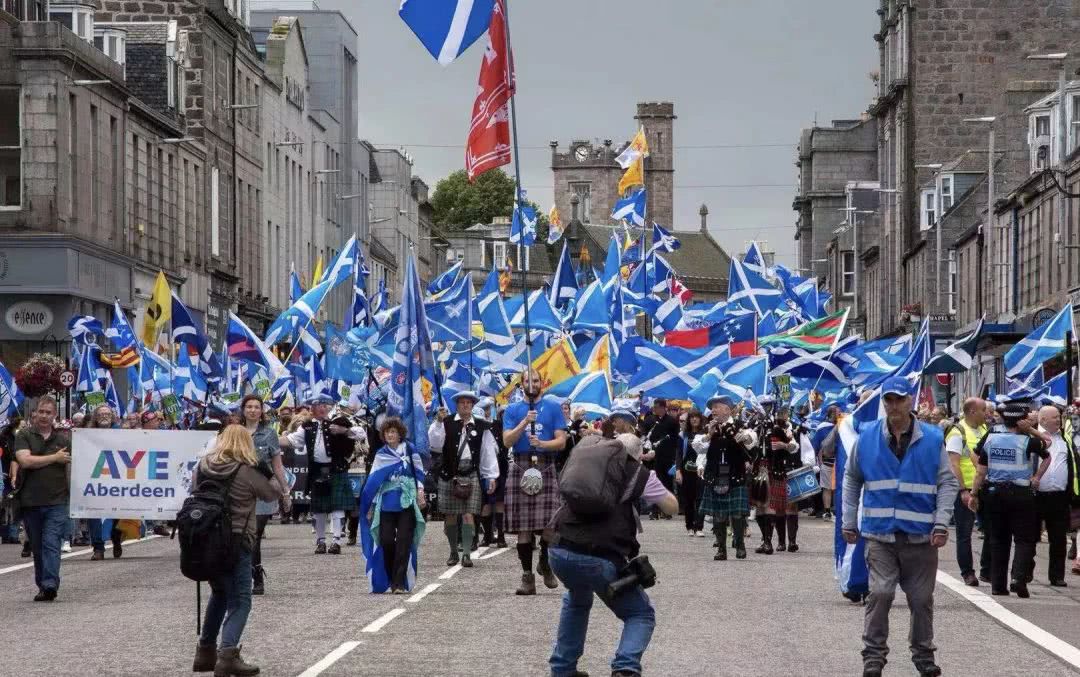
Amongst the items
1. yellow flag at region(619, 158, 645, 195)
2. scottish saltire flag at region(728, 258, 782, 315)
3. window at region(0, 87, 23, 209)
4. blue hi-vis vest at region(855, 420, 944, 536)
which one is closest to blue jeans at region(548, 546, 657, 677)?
blue hi-vis vest at region(855, 420, 944, 536)

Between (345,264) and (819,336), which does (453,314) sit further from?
(819,336)

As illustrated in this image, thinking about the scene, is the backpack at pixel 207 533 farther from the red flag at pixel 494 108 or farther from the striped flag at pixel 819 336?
the striped flag at pixel 819 336

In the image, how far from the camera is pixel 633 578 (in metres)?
11.6

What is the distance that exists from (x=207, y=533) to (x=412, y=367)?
296 inches

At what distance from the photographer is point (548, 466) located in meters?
19.7

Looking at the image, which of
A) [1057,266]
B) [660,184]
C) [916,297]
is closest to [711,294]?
[660,184]

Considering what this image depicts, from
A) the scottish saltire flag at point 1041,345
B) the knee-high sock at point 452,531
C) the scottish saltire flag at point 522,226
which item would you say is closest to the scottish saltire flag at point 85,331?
the scottish saltire flag at point 522,226

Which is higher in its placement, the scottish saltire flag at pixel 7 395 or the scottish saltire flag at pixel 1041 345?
the scottish saltire flag at pixel 1041 345

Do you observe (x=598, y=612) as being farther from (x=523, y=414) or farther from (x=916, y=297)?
(x=916, y=297)

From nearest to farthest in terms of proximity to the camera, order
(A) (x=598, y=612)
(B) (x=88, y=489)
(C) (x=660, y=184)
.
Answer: (A) (x=598, y=612)
(B) (x=88, y=489)
(C) (x=660, y=184)

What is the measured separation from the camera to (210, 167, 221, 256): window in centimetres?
6400

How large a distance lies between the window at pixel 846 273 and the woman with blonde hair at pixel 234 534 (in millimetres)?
93094

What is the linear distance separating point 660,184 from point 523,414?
168727 mm

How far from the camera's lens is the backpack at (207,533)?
12.8 meters
